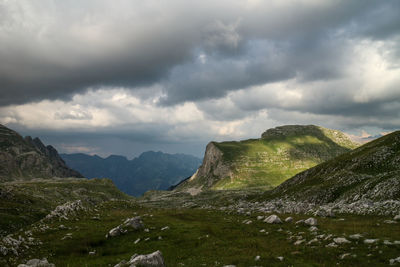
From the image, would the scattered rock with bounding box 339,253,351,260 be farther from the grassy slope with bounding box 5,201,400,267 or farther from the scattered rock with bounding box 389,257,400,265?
the scattered rock with bounding box 389,257,400,265

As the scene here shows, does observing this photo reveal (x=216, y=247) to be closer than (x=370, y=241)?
No

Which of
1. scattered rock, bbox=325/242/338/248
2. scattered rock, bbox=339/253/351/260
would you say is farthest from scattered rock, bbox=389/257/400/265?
scattered rock, bbox=325/242/338/248

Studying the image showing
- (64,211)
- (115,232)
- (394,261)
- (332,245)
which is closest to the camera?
(394,261)

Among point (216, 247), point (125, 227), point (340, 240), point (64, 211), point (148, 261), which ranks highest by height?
point (148, 261)

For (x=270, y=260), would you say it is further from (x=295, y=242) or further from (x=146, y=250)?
(x=146, y=250)

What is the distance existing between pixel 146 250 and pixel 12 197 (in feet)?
271

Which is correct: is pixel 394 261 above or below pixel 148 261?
below

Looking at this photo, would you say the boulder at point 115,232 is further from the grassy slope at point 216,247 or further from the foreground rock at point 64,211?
the foreground rock at point 64,211

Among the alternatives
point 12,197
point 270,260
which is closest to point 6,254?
point 270,260

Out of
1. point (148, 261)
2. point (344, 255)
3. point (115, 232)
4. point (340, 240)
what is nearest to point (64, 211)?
point (115, 232)

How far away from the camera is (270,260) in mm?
21078

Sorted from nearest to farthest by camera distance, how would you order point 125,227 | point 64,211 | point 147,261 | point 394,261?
point 147,261 → point 394,261 → point 125,227 → point 64,211

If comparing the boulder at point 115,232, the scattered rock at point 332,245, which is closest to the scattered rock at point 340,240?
Answer: the scattered rock at point 332,245

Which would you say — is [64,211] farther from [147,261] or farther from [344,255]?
[344,255]
